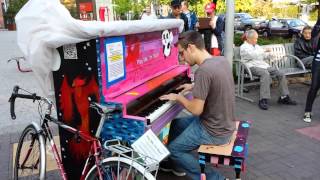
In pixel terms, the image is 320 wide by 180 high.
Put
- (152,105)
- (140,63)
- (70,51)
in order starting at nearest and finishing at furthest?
(70,51) → (152,105) → (140,63)

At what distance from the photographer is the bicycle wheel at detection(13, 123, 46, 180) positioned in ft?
9.98

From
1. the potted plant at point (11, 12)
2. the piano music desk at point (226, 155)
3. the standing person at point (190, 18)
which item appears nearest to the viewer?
the piano music desk at point (226, 155)

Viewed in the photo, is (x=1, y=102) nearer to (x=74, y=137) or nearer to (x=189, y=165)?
(x=74, y=137)

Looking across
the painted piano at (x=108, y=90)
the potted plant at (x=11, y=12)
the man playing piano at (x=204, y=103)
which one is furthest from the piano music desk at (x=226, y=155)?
the potted plant at (x=11, y=12)

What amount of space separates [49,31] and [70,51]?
22 centimetres

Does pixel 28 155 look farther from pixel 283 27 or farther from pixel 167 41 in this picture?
pixel 283 27

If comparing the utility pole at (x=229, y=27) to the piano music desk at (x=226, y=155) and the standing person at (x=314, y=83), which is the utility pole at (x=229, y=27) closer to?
the standing person at (x=314, y=83)

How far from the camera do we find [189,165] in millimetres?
3186

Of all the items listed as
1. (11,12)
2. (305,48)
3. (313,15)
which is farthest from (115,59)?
(11,12)

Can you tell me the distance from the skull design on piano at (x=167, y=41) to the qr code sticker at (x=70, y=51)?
1373 mm

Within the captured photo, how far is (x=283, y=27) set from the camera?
73.7ft

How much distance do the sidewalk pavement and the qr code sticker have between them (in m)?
1.54

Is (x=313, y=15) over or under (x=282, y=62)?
over

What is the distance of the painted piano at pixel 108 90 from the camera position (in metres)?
2.69
